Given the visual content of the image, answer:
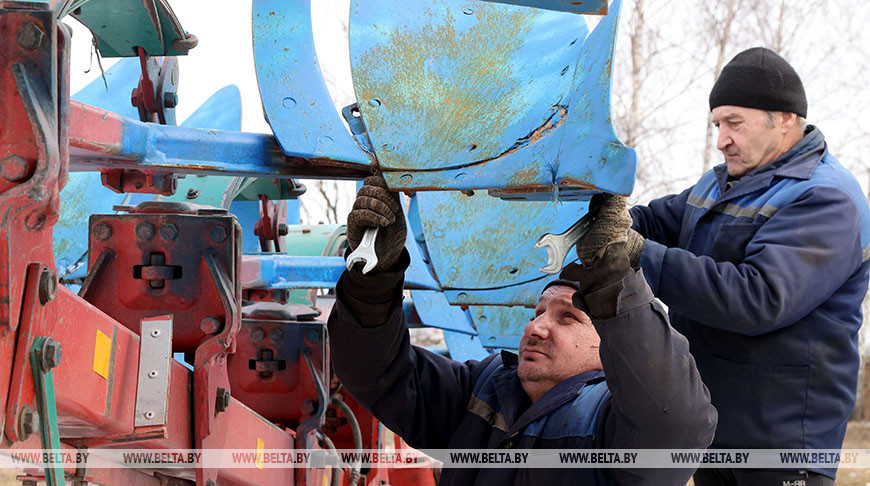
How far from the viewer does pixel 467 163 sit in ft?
6.91

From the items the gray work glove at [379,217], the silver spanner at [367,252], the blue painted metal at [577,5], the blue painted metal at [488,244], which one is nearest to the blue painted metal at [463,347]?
the blue painted metal at [488,244]

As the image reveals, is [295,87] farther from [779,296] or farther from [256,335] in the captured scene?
[779,296]

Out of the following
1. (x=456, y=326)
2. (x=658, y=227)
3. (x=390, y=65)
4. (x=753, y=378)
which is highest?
(x=390, y=65)

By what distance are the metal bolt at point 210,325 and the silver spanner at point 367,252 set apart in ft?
1.19

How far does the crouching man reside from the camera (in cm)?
209

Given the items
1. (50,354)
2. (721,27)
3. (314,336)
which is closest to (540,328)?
(314,336)

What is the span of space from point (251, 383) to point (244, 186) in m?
0.65

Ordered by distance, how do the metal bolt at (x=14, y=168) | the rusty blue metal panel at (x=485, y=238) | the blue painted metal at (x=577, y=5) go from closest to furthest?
the metal bolt at (x=14, y=168)
the blue painted metal at (x=577, y=5)
the rusty blue metal panel at (x=485, y=238)

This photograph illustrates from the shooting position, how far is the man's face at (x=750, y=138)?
9.50ft

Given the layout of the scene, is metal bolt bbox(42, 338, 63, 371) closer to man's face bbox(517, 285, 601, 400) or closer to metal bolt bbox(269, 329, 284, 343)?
man's face bbox(517, 285, 601, 400)

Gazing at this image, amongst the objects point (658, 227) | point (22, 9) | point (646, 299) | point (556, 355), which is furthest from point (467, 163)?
point (658, 227)

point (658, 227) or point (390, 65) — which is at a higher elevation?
point (390, 65)

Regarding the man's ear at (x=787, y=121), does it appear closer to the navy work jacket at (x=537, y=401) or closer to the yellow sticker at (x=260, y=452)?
the navy work jacket at (x=537, y=401)

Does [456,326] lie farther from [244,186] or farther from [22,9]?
[22,9]
